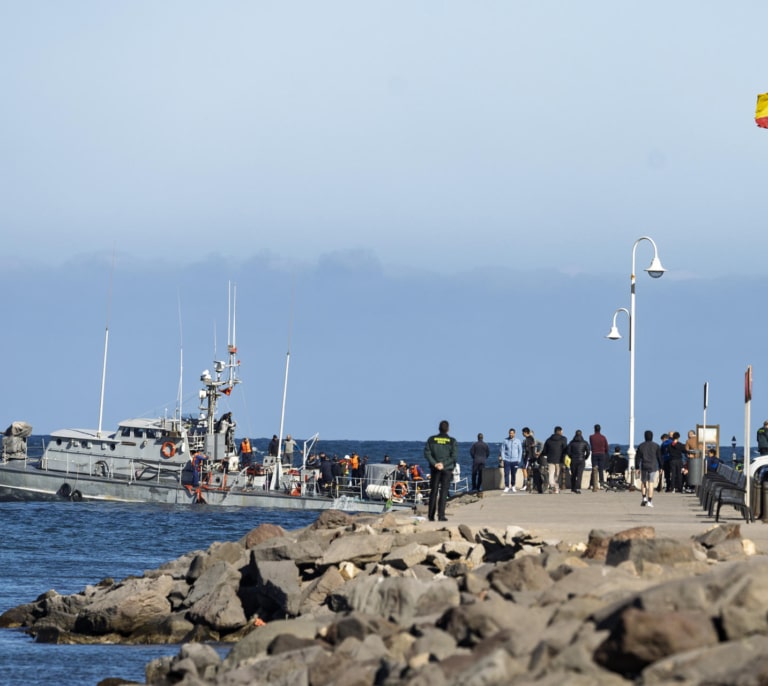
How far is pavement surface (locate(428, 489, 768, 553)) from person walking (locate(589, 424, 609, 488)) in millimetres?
1214

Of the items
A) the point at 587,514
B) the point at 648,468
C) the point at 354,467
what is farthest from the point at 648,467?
the point at 354,467

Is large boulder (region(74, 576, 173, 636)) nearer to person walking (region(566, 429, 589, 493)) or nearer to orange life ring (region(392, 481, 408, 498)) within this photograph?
person walking (region(566, 429, 589, 493))

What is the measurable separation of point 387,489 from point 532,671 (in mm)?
38915

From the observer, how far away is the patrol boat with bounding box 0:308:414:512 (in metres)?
49.6

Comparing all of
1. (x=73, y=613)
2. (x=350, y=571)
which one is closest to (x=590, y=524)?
(x=350, y=571)

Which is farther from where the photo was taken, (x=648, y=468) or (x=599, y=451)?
(x=599, y=451)

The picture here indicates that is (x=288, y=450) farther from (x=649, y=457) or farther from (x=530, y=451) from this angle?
(x=649, y=457)

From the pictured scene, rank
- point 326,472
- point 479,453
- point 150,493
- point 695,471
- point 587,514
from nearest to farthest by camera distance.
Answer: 1. point 587,514
2. point 695,471
3. point 479,453
4. point 326,472
5. point 150,493

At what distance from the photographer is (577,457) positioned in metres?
34.1

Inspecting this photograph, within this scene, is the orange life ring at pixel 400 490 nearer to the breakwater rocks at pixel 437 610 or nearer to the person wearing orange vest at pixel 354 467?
the person wearing orange vest at pixel 354 467

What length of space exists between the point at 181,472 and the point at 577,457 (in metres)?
21.5

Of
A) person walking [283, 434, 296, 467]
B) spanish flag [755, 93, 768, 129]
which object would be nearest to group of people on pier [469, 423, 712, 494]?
spanish flag [755, 93, 768, 129]

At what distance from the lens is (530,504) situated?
93.1 feet

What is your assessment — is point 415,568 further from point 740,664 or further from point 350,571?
point 740,664
